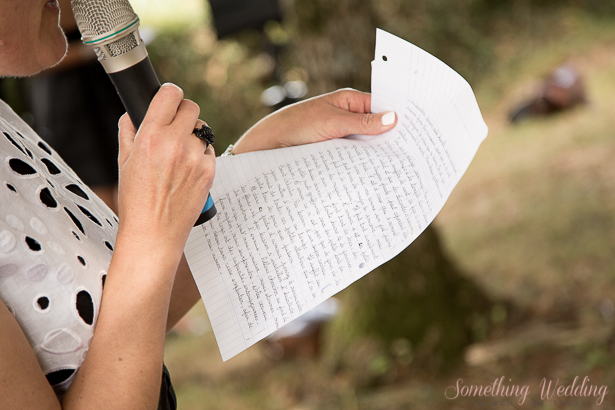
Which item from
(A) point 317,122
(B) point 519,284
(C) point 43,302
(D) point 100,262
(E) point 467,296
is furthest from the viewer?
(B) point 519,284

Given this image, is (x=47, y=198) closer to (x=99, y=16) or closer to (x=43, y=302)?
(x=43, y=302)

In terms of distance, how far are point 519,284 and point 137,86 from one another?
9.07ft

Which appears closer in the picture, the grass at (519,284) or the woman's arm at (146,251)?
the woman's arm at (146,251)

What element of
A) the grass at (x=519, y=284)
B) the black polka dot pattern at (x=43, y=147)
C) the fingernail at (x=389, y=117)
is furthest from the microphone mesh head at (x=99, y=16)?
the grass at (x=519, y=284)

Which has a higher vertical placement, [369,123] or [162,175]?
[162,175]

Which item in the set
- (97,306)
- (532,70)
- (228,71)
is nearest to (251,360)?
(97,306)

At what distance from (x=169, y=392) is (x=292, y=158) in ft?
1.65

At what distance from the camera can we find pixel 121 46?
79 cm

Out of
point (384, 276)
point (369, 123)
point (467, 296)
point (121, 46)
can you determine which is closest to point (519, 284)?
Answer: point (467, 296)

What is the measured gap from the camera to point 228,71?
292 inches

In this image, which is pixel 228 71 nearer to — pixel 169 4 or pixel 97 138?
pixel 169 4

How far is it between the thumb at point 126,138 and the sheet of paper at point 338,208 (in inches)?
10.0

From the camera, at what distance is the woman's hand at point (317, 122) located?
1.08 m

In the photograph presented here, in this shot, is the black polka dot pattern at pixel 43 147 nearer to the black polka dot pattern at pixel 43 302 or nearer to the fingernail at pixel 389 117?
the black polka dot pattern at pixel 43 302
